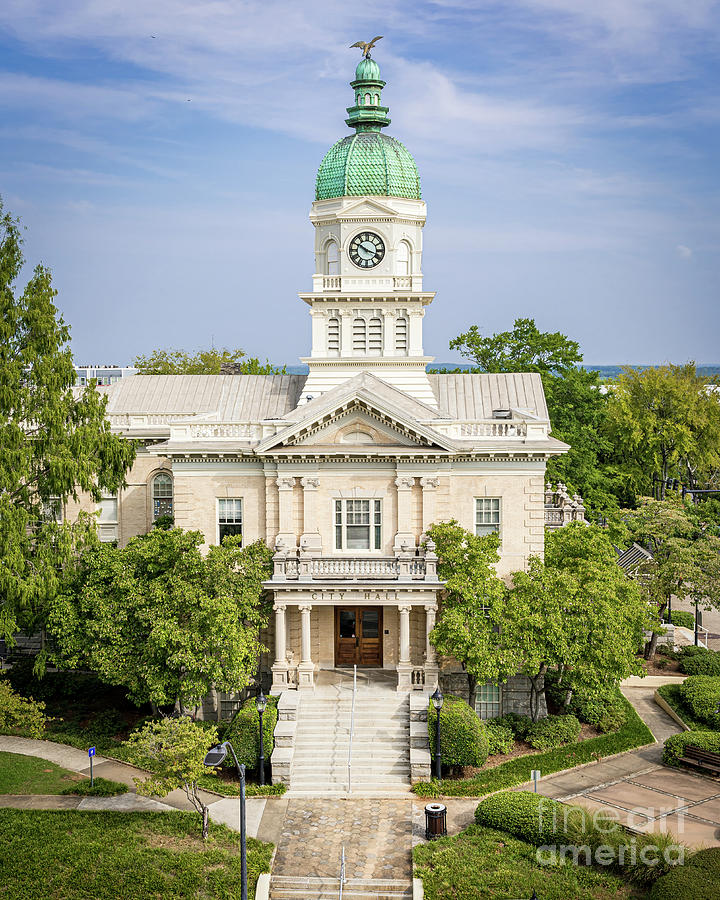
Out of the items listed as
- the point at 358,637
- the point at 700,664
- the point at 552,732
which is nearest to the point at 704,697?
the point at 700,664

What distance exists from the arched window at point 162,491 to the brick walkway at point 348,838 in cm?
1708

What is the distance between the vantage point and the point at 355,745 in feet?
113

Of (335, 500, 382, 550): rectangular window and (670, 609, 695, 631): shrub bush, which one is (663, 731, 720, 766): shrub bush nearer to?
(335, 500, 382, 550): rectangular window

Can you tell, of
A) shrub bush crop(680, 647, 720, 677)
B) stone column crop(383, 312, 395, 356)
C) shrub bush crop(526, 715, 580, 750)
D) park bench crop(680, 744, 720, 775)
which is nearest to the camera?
park bench crop(680, 744, 720, 775)

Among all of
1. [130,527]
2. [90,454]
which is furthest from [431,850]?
[130,527]

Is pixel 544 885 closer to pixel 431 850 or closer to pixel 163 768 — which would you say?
pixel 431 850

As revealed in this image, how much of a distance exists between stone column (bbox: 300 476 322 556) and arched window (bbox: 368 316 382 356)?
920 cm

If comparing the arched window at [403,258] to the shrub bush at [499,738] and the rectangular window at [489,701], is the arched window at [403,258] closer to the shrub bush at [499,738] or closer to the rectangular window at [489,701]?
the rectangular window at [489,701]

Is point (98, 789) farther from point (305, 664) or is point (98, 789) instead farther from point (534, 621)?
point (534, 621)

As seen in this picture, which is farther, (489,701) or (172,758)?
(489,701)

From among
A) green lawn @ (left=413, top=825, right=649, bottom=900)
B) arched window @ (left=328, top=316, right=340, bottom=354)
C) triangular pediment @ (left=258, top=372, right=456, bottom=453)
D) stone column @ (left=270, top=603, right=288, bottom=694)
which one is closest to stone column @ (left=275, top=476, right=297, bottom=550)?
triangular pediment @ (left=258, top=372, right=456, bottom=453)

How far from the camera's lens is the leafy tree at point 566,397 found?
6169 cm

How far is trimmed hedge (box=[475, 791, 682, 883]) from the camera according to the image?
2628cm

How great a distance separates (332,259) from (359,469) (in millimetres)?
12065
